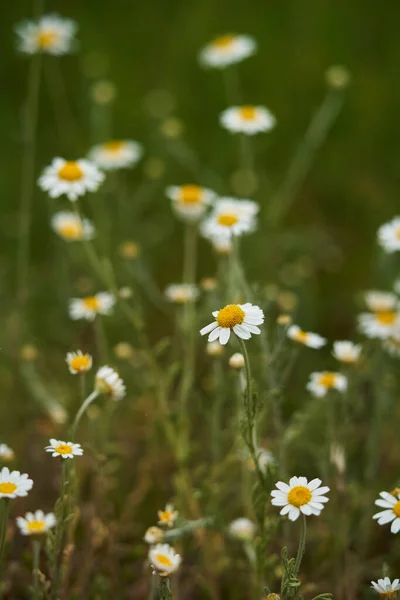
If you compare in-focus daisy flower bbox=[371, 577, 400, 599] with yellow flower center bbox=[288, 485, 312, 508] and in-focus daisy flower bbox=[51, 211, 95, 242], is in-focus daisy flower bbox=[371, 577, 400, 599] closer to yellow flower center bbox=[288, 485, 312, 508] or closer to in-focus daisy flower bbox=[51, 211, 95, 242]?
yellow flower center bbox=[288, 485, 312, 508]

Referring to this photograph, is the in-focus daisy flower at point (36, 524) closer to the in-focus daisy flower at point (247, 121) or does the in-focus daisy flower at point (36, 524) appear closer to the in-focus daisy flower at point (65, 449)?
the in-focus daisy flower at point (65, 449)

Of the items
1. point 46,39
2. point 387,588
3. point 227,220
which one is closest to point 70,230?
point 227,220

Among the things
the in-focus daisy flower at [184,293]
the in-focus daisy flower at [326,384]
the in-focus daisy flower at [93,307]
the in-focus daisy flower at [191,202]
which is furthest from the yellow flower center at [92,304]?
the in-focus daisy flower at [326,384]

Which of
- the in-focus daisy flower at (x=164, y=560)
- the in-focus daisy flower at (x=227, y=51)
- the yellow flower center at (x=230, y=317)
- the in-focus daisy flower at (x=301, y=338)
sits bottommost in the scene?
the in-focus daisy flower at (x=164, y=560)

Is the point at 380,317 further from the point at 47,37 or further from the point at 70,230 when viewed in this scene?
the point at 47,37

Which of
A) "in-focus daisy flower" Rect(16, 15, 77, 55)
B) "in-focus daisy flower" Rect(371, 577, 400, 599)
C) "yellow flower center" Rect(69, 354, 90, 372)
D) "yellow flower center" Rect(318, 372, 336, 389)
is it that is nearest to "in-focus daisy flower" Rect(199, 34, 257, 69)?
"in-focus daisy flower" Rect(16, 15, 77, 55)

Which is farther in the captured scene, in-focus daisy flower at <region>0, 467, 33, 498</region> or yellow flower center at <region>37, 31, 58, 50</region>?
yellow flower center at <region>37, 31, 58, 50</region>

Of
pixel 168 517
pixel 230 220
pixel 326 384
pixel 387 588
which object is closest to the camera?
pixel 387 588
